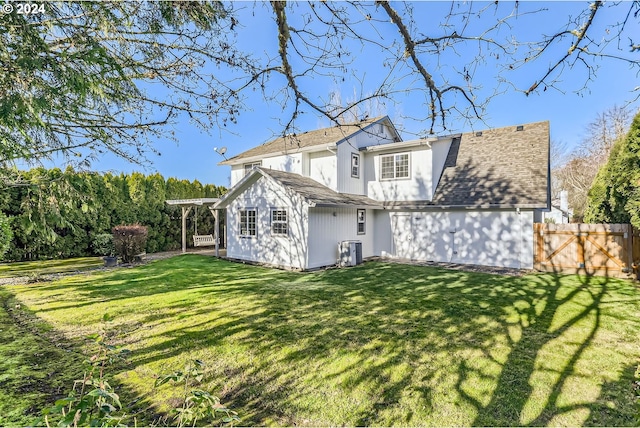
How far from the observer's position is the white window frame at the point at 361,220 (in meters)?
14.7

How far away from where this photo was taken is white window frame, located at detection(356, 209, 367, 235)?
1466 cm

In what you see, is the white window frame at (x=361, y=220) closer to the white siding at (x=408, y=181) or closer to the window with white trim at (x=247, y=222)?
the white siding at (x=408, y=181)

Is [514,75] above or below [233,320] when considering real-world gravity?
above

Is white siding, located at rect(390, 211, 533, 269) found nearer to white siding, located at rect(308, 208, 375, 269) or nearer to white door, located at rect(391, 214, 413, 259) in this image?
white door, located at rect(391, 214, 413, 259)

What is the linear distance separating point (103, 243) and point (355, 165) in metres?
13.0

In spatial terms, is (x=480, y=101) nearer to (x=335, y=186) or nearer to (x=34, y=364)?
(x=34, y=364)

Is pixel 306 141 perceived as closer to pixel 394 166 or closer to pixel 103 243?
pixel 394 166

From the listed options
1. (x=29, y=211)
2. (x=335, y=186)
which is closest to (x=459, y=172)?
(x=335, y=186)

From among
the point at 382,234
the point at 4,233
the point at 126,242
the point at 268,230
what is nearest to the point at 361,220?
the point at 382,234

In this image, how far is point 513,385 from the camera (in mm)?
3922

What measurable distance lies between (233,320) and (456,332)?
4.20 metres

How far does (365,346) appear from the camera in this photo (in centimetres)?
507

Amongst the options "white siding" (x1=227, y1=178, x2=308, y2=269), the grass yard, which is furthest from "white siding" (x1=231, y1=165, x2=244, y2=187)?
the grass yard

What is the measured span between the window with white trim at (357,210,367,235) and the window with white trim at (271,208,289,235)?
3.68 metres
